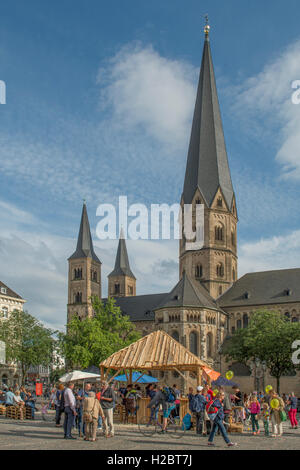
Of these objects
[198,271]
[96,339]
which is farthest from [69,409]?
[198,271]

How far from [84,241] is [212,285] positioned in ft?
121

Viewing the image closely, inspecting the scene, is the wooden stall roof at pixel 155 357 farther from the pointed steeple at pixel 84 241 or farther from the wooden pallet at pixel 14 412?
the pointed steeple at pixel 84 241

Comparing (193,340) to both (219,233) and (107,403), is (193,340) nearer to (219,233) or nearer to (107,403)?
(219,233)

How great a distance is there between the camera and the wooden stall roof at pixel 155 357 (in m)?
24.3

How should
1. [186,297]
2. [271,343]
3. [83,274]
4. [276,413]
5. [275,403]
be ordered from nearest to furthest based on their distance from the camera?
Answer: [275,403] → [276,413] → [271,343] → [186,297] → [83,274]

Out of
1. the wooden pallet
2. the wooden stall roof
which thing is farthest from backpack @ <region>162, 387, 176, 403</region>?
the wooden pallet

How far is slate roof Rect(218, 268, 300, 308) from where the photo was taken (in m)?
72.4

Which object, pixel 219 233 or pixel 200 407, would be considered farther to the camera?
pixel 219 233

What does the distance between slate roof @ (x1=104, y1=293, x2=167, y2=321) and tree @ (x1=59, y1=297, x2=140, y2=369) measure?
113 ft

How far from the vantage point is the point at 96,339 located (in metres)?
51.2

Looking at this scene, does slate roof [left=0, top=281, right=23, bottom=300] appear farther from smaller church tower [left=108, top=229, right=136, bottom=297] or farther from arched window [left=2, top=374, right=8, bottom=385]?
smaller church tower [left=108, top=229, right=136, bottom=297]

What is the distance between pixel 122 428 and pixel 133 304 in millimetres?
74410

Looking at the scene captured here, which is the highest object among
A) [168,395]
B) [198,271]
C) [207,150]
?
[207,150]
